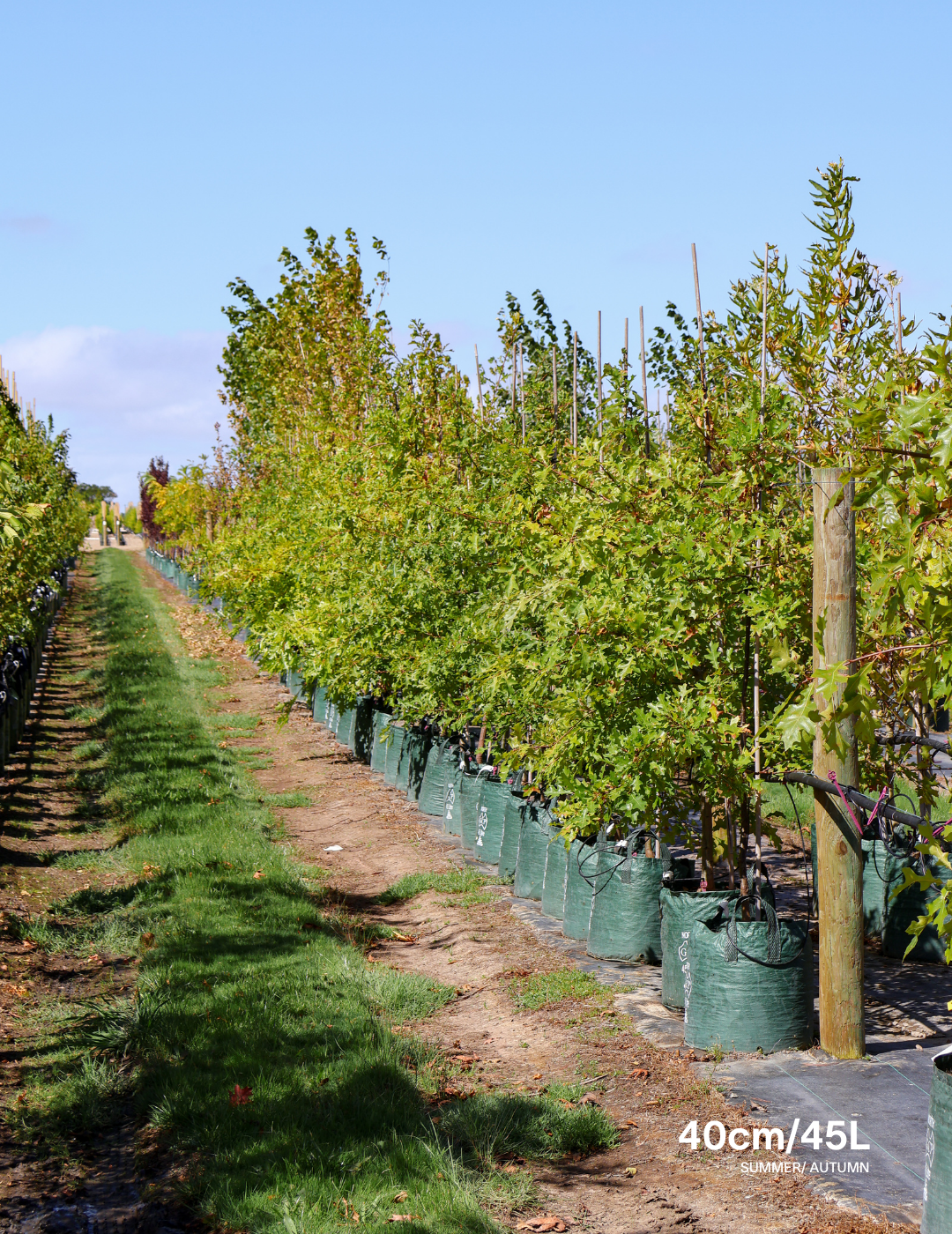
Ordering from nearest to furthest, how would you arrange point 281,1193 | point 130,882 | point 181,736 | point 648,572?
point 281,1193 < point 648,572 < point 130,882 < point 181,736

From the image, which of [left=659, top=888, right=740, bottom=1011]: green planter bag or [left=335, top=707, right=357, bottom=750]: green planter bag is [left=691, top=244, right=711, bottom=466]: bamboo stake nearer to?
[left=659, top=888, right=740, bottom=1011]: green planter bag

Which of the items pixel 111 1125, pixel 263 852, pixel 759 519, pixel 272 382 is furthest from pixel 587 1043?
pixel 272 382

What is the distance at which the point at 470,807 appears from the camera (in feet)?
31.0

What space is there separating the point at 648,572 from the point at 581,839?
2365mm

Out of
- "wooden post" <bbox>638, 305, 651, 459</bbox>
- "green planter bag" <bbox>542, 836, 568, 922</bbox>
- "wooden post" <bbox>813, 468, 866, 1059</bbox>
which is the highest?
"wooden post" <bbox>638, 305, 651, 459</bbox>

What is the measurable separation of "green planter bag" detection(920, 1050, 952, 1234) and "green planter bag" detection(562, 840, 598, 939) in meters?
3.36

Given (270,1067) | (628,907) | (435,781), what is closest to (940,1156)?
(270,1067)

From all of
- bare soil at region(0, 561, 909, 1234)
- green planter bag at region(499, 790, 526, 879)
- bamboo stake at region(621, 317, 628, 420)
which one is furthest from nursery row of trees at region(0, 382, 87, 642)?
green planter bag at region(499, 790, 526, 879)

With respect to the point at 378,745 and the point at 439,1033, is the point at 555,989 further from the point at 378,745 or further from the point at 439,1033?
the point at 378,745

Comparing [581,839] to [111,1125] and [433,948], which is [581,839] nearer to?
[433,948]

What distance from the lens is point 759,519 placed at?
201 inches

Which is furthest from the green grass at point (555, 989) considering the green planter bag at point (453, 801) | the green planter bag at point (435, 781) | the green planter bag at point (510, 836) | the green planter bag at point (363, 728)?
the green planter bag at point (363, 728)

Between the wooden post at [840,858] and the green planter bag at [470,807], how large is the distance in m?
4.49

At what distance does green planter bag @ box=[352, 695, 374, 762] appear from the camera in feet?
44.2
